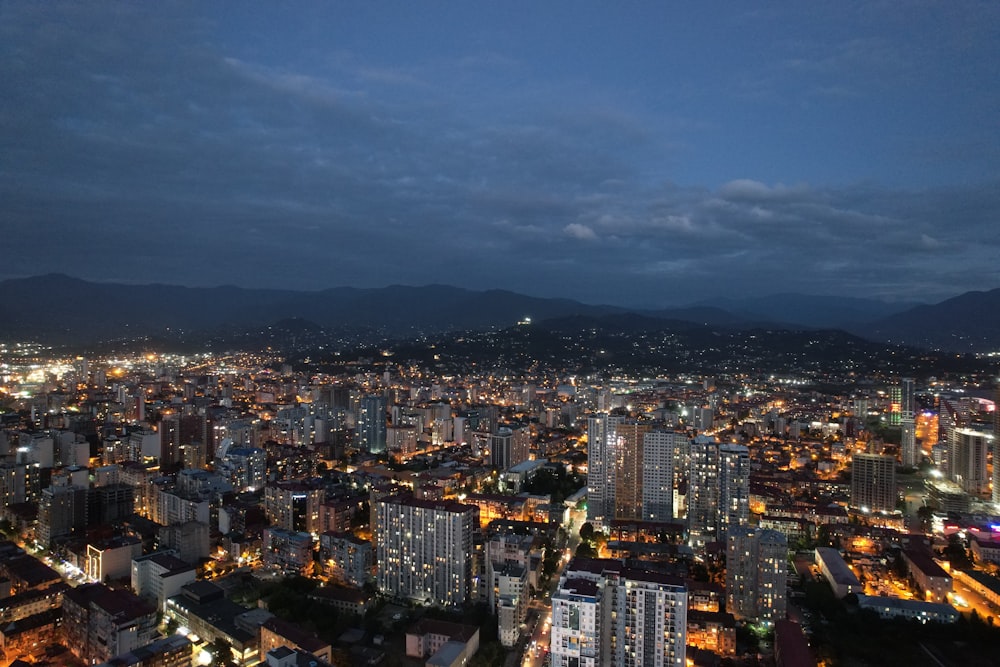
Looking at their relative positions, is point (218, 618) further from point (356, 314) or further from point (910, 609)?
point (356, 314)

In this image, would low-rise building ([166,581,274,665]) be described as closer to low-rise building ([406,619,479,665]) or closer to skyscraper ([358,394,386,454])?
low-rise building ([406,619,479,665])

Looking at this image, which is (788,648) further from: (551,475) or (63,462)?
(63,462)

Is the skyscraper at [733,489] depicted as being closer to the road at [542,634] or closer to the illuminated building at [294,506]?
the road at [542,634]

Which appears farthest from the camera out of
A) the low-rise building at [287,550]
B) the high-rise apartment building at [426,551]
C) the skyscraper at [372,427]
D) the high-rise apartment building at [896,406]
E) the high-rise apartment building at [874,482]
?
the high-rise apartment building at [896,406]

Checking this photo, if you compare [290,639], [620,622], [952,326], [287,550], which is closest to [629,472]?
[620,622]

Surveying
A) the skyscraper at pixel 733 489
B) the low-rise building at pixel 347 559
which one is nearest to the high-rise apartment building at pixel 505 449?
the skyscraper at pixel 733 489

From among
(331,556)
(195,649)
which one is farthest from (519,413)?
(195,649)
